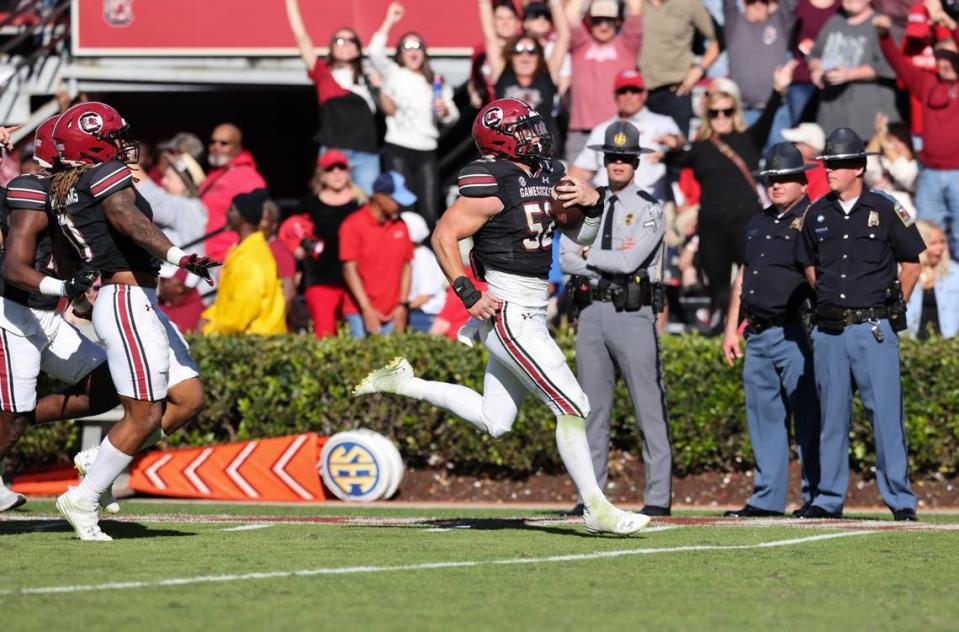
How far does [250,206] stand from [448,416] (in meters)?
2.59

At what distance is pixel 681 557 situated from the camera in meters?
7.77

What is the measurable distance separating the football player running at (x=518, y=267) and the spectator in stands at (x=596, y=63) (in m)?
6.63

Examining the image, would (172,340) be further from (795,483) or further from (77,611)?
(795,483)

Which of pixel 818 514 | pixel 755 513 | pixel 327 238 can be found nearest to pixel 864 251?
pixel 818 514

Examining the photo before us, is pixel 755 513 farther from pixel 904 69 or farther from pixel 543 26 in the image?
pixel 543 26

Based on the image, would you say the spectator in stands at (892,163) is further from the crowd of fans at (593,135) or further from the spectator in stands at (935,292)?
the spectator in stands at (935,292)

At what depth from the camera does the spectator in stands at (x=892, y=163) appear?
14938mm

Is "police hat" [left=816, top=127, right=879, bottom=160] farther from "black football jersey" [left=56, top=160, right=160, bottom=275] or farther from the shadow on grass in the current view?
the shadow on grass

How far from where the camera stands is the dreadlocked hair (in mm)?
8391

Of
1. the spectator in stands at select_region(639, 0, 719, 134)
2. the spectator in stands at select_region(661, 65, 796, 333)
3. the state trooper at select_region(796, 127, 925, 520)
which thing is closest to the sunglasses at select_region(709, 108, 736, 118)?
the spectator in stands at select_region(661, 65, 796, 333)

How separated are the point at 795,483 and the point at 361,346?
3554mm

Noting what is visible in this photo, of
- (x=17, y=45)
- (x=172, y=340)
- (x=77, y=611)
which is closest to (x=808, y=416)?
(x=172, y=340)

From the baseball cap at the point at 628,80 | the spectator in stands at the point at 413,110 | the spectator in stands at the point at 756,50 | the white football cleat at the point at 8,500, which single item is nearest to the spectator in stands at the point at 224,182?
A: the spectator in stands at the point at 413,110

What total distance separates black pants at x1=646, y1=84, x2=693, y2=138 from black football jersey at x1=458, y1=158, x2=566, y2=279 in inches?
279
